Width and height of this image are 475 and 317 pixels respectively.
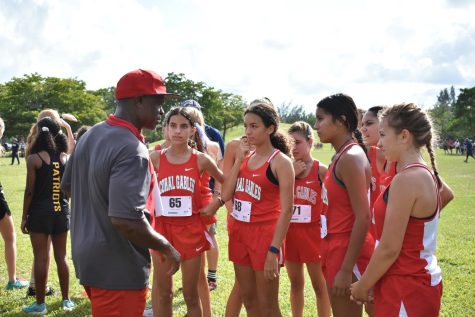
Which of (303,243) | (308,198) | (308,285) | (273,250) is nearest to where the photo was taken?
(273,250)

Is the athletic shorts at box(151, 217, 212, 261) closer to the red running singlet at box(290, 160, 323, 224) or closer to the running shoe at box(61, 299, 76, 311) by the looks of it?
the red running singlet at box(290, 160, 323, 224)

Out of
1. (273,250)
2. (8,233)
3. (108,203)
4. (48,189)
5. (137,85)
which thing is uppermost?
(137,85)

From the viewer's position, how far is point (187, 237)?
449 cm

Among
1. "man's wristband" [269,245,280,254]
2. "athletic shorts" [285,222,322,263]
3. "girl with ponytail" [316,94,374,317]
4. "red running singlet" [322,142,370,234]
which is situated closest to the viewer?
"girl with ponytail" [316,94,374,317]

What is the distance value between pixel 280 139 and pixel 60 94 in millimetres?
69217

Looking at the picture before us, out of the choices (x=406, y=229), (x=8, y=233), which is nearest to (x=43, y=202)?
(x=8, y=233)

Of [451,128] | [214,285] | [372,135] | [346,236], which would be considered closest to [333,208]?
[346,236]

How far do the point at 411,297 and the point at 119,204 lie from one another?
5.90 ft

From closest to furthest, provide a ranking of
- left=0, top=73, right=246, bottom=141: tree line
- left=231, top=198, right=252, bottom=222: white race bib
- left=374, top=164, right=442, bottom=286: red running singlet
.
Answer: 1. left=374, top=164, right=442, bottom=286: red running singlet
2. left=231, top=198, right=252, bottom=222: white race bib
3. left=0, top=73, right=246, bottom=141: tree line

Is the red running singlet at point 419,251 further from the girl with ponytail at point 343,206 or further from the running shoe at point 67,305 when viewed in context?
the running shoe at point 67,305

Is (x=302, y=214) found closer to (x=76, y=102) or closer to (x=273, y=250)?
(x=273, y=250)

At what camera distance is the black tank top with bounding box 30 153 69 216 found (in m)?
5.63

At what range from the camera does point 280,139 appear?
14.5 feet

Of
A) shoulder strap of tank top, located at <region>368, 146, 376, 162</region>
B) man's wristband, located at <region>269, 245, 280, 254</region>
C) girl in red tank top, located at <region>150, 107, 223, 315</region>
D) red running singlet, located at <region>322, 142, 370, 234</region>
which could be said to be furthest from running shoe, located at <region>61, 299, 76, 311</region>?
shoulder strap of tank top, located at <region>368, 146, 376, 162</region>
